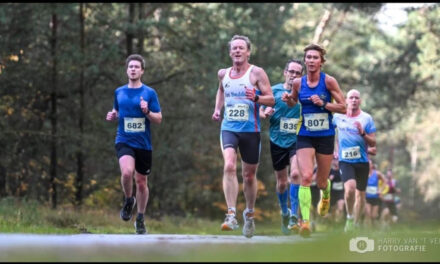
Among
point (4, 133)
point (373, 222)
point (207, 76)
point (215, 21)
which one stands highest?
point (215, 21)

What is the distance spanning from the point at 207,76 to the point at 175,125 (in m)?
2.24

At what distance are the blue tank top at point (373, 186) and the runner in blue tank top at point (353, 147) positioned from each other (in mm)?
6888

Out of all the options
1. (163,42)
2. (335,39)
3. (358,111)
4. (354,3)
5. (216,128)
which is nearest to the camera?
(358,111)

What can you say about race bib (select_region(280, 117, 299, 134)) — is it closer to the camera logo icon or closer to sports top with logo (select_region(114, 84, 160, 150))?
sports top with logo (select_region(114, 84, 160, 150))

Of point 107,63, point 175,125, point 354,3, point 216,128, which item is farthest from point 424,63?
point 107,63

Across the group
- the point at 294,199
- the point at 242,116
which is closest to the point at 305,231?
the point at 242,116

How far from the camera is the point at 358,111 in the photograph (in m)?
13.8

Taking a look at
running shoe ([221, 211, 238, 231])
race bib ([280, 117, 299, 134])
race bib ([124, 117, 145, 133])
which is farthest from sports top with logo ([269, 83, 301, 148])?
running shoe ([221, 211, 238, 231])

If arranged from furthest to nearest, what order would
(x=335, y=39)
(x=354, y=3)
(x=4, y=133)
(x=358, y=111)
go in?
(x=335, y=39) < (x=354, y=3) < (x=4, y=133) < (x=358, y=111)

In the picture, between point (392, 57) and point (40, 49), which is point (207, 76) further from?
point (392, 57)

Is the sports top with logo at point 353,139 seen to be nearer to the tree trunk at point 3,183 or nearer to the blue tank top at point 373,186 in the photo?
the blue tank top at point 373,186

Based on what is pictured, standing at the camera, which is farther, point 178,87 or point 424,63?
point 424,63

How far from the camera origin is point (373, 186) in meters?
20.9

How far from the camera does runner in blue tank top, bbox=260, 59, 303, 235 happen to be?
12.2 meters
